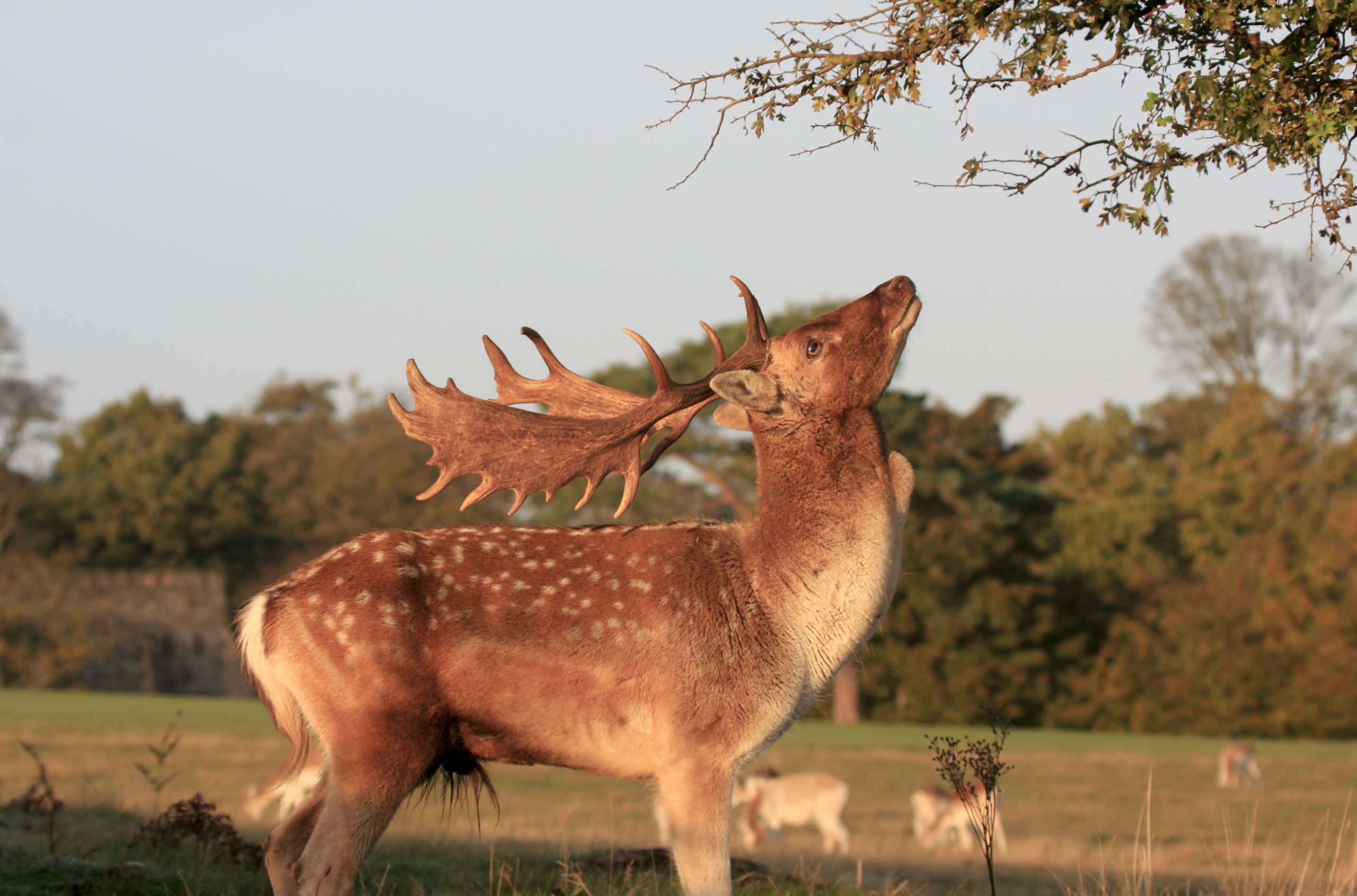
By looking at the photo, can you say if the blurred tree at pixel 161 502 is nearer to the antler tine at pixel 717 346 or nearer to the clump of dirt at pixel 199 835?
the clump of dirt at pixel 199 835

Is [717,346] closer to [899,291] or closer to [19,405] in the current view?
[899,291]

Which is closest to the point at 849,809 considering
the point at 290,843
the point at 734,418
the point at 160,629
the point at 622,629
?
the point at 734,418

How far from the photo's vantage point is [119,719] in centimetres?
3073

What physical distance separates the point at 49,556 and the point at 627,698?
61951 mm

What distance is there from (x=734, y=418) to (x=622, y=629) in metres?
1.24

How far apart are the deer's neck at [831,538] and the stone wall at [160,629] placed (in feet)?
174

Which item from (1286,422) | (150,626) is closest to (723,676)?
(150,626)

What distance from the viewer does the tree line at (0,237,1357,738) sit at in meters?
46.4

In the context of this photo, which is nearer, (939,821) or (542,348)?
(542,348)

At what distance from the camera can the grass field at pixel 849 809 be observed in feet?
27.6

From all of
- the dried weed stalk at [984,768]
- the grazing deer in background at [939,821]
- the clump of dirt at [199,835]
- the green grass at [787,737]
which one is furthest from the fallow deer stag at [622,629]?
the green grass at [787,737]

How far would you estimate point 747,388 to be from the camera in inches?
228

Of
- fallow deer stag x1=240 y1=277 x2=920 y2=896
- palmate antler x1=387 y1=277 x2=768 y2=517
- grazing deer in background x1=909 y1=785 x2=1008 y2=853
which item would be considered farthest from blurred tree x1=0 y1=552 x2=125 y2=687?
fallow deer stag x1=240 y1=277 x2=920 y2=896

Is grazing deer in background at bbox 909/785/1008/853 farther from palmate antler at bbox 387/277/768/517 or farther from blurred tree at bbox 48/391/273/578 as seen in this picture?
blurred tree at bbox 48/391/273/578
